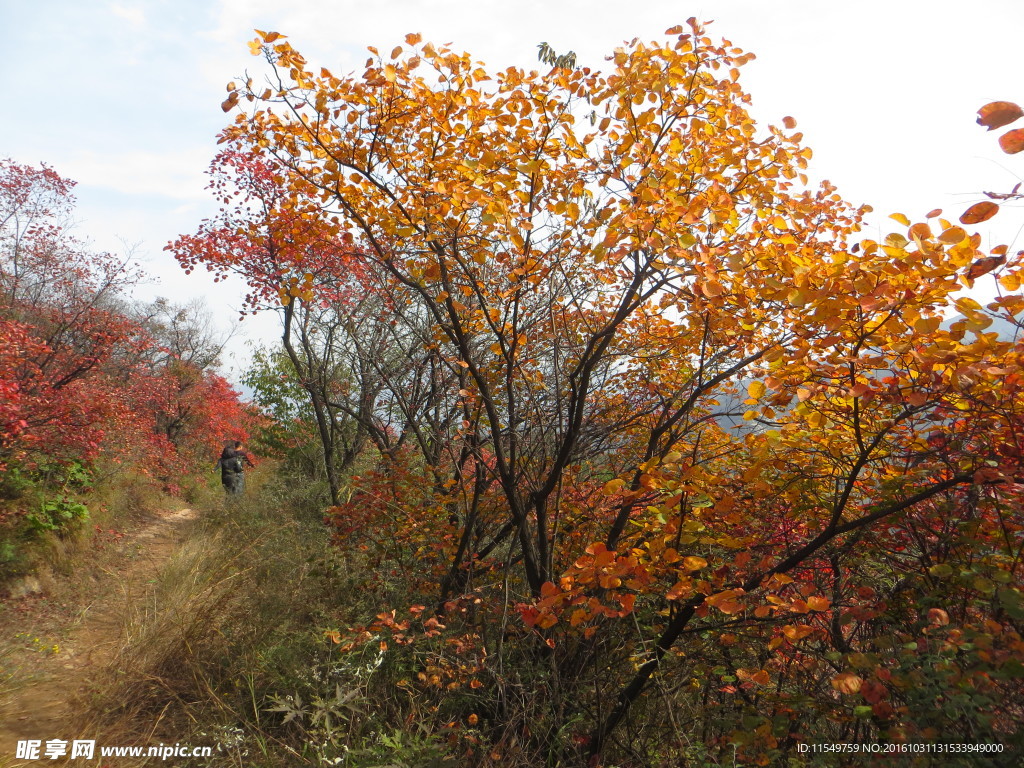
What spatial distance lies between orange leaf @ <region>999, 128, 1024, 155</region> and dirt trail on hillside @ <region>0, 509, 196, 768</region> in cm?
491

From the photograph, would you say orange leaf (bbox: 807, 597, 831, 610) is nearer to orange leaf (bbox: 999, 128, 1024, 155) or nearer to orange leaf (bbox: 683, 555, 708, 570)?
orange leaf (bbox: 683, 555, 708, 570)

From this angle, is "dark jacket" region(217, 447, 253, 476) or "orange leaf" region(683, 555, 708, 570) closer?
"orange leaf" region(683, 555, 708, 570)

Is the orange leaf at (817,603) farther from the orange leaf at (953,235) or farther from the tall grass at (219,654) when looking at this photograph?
the tall grass at (219,654)

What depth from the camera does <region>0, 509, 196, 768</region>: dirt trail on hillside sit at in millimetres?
3576

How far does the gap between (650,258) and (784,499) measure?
4.50 ft

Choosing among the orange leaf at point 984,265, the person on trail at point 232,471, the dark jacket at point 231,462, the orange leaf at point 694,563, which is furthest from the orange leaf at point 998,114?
the dark jacket at point 231,462

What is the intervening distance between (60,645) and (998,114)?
6972mm

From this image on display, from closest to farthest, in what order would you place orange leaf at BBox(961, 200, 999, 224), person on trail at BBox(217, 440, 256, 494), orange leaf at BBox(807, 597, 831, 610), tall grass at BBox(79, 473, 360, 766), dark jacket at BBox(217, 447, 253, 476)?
orange leaf at BBox(961, 200, 999, 224)
orange leaf at BBox(807, 597, 831, 610)
tall grass at BBox(79, 473, 360, 766)
person on trail at BBox(217, 440, 256, 494)
dark jacket at BBox(217, 447, 253, 476)

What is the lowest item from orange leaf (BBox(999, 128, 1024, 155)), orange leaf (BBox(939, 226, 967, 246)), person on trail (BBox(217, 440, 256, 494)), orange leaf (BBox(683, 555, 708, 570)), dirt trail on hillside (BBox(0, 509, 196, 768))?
dirt trail on hillside (BBox(0, 509, 196, 768))

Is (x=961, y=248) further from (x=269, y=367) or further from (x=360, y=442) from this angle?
(x=269, y=367)

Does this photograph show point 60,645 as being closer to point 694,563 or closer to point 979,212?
point 694,563

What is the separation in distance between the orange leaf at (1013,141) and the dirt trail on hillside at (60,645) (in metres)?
4.91

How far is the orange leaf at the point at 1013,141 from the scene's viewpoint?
156cm

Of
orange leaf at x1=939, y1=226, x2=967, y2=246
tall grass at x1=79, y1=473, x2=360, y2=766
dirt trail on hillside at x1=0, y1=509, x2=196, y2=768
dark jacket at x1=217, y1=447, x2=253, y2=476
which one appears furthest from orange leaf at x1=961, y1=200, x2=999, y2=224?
dark jacket at x1=217, y1=447, x2=253, y2=476
